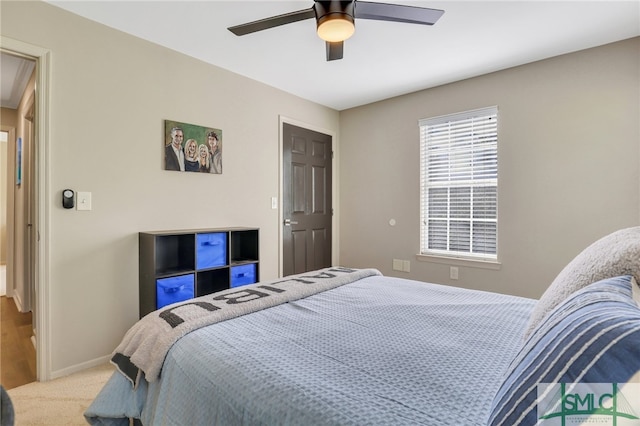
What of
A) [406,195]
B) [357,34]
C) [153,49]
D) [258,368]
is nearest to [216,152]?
[153,49]

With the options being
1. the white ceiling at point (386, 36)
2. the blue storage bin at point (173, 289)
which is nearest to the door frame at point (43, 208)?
the white ceiling at point (386, 36)

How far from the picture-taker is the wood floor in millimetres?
2151

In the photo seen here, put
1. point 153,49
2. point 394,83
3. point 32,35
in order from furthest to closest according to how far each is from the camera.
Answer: point 394,83 → point 153,49 → point 32,35

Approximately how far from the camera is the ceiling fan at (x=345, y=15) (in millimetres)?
1651

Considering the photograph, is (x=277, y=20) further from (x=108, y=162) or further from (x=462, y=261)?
(x=462, y=261)

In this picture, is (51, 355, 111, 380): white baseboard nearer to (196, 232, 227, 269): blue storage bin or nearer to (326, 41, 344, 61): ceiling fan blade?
(196, 232, 227, 269): blue storage bin

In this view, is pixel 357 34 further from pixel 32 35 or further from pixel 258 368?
pixel 258 368

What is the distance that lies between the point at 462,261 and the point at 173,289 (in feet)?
9.22

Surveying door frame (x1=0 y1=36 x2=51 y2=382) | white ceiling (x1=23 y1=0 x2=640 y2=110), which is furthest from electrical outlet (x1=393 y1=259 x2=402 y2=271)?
door frame (x1=0 y1=36 x2=51 y2=382)

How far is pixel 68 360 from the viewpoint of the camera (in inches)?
87.5

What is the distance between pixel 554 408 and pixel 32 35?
312 cm

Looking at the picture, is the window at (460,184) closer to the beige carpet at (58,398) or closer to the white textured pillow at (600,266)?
the white textured pillow at (600,266)

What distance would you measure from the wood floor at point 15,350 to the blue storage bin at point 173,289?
909 mm

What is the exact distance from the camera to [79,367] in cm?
226
